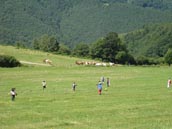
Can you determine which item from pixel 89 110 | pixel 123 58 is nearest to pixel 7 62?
pixel 123 58

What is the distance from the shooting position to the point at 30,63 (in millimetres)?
111250

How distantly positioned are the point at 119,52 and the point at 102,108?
A: 367ft

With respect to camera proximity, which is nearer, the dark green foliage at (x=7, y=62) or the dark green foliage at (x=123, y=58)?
the dark green foliage at (x=7, y=62)

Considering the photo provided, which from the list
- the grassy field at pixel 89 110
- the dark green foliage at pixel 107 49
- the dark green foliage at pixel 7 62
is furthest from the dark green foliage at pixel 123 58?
the grassy field at pixel 89 110

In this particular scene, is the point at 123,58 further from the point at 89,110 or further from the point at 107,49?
the point at 89,110

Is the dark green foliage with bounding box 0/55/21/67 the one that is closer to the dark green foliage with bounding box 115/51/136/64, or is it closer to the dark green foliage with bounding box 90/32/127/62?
the dark green foliage with bounding box 115/51/136/64

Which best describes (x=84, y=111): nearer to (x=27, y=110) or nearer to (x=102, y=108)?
(x=102, y=108)

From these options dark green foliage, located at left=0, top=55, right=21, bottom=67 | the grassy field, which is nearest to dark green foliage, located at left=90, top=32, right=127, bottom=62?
dark green foliage, located at left=0, top=55, right=21, bottom=67

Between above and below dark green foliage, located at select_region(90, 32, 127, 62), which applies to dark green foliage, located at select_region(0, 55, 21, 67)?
below

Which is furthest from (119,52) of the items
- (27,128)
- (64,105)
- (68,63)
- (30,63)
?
(27,128)

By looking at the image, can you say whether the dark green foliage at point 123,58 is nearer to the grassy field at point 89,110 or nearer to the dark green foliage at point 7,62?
the dark green foliage at point 7,62

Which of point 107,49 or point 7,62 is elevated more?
point 107,49

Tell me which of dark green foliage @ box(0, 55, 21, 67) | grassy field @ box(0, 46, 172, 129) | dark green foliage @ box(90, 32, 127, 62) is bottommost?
grassy field @ box(0, 46, 172, 129)

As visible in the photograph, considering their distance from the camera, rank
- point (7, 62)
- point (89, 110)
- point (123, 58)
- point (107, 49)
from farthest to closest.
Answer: point (107, 49), point (123, 58), point (7, 62), point (89, 110)
